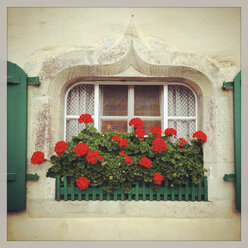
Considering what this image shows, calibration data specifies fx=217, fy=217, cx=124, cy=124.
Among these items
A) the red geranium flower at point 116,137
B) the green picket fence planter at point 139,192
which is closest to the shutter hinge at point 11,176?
the green picket fence planter at point 139,192

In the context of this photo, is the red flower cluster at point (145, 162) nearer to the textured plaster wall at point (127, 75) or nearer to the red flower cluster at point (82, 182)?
the textured plaster wall at point (127, 75)

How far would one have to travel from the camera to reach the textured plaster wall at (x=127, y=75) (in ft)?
8.03

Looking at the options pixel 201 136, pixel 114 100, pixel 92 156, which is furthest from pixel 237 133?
pixel 92 156

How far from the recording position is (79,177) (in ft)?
7.72

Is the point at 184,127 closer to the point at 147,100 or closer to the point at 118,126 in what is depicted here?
the point at 147,100

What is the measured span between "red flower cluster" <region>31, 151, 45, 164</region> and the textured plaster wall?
15cm

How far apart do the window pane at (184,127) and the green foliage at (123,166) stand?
1.02ft

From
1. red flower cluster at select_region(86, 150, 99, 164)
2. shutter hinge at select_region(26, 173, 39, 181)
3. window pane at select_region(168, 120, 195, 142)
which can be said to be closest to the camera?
red flower cluster at select_region(86, 150, 99, 164)

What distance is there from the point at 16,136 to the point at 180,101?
6.67 ft

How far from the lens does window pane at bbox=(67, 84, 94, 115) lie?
281cm

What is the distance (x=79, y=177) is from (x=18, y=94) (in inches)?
46.1

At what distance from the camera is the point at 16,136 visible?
245 cm

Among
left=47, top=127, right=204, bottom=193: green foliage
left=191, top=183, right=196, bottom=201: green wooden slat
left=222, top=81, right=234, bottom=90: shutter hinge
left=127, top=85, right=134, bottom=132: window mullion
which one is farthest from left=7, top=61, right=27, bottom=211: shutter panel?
left=222, top=81, right=234, bottom=90: shutter hinge

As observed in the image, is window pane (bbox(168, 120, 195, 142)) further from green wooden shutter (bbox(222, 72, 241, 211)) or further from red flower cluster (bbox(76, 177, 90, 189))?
red flower cluster (bbox(76, 177, 90, 189))
